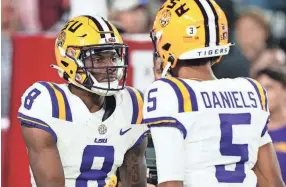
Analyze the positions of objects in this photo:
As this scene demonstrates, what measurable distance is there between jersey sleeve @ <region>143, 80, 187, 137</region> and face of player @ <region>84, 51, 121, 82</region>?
457 mm

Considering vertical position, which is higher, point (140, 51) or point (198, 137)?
point (140, 51)

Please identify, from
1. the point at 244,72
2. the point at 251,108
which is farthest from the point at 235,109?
the point at 244,72

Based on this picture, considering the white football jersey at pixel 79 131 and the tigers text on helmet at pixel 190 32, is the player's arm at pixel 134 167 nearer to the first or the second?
the white football jersey at pixel 79 131

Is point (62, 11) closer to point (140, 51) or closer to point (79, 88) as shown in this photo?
point (140, 51)

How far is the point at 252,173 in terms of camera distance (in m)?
4.66

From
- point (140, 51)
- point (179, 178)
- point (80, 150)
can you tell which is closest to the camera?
point (179, 178)

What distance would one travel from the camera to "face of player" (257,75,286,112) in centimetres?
729

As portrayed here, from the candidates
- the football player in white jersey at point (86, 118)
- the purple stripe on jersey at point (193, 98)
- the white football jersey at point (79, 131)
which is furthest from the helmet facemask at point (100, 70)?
the purple stripe on jersey at point (193, 98)

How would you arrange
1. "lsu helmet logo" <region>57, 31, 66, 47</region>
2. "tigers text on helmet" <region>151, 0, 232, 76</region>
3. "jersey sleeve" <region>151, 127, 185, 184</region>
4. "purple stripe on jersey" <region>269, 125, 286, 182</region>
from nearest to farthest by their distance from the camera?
1. "jersey sleeve" <region>151, 127, 185, 184</region>
2. "tigers text on helmet" <region>151, 0, 232, 76</region>
3. "lsu helmet logo" <region>57, 31, 66, 47</region>
4. "purple stripe on jersey" <region>269, 125, 286, 182</region>

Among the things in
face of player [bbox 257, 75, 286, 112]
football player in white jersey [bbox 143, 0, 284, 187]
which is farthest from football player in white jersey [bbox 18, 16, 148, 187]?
face of player [bbox 257, 75, 286, 112]

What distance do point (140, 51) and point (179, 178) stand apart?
2857 millimetres

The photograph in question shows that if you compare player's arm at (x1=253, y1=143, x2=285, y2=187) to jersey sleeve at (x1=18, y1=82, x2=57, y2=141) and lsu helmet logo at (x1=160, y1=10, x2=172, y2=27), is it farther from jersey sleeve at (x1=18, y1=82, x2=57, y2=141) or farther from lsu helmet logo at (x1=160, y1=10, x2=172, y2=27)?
jersey sleeve at (x1=18, y1=82, x2=57, y2=141)

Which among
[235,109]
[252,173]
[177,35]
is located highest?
[177,35]

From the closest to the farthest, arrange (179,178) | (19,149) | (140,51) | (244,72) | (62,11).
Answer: (179,178) → (19,149) → (140,51) → (244,72) → (62,11)
